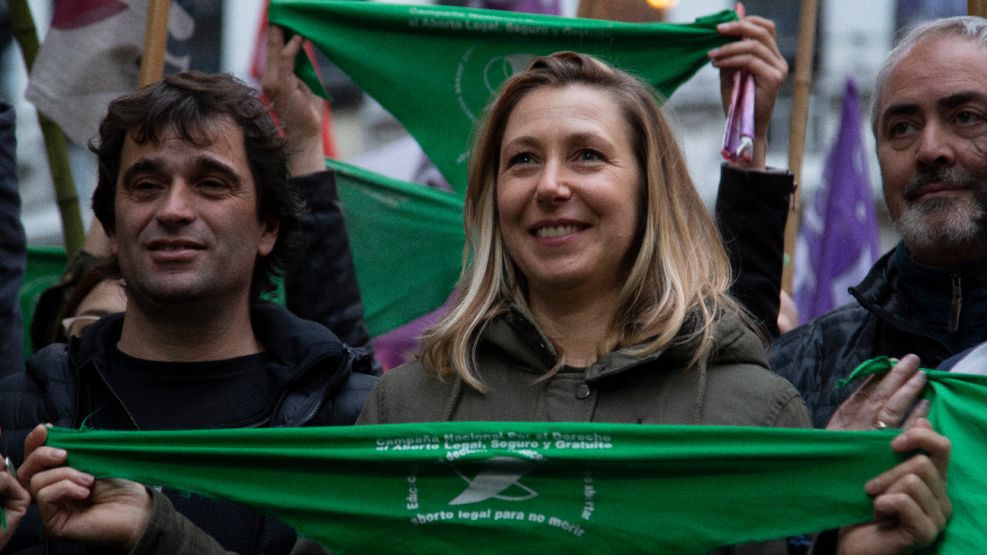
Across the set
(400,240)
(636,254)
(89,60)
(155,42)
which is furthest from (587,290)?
(89,60)

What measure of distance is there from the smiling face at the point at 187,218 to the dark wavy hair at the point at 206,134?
0.09 ft

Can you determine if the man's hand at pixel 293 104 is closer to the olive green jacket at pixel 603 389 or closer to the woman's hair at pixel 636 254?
the woman's hair at pixel 636 254

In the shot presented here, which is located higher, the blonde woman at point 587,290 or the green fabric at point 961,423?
the blonde woman at point 587,290

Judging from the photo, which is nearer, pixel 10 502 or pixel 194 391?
pixel 10 502

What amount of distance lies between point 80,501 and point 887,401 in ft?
5.11

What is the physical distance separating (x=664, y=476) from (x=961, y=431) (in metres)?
0.60

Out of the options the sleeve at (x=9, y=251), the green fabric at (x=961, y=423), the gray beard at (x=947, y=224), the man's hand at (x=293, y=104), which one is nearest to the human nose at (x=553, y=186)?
the green fabric at (x=961, y=423)

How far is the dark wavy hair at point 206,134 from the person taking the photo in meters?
4.09

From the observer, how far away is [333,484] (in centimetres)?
332

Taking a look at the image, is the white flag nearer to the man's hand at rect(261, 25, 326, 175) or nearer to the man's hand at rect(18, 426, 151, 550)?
the man's hand at rect(261, 25, 326, 175)

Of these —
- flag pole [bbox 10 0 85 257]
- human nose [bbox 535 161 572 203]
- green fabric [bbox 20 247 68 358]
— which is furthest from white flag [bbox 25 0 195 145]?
human nose [bbox 535 161 572 203]

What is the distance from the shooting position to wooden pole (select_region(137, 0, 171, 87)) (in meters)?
5.27

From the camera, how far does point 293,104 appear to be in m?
5.02

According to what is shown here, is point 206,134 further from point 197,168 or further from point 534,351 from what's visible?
point 534,351
